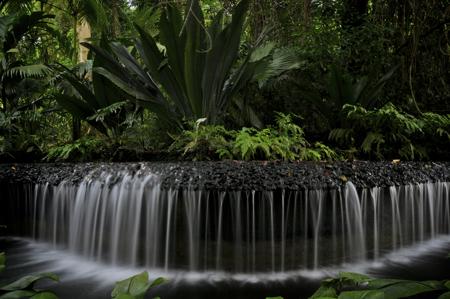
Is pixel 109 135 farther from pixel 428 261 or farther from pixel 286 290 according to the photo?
pixel 428 261

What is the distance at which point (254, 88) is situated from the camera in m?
5.26

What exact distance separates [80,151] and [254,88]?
245 centimetres

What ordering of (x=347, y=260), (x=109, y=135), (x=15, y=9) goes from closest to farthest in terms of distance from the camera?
(x=347, y=260), (x=109, y=135), (x=15, y=9)

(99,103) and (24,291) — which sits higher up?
(99,103)

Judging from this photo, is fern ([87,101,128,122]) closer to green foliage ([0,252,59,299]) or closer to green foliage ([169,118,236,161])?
green foliage ([169,118,236,161])

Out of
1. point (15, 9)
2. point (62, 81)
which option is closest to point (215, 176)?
point (62, 81)

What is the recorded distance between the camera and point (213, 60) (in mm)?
3953

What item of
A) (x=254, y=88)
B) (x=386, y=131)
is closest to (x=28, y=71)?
(x=254, y=88)

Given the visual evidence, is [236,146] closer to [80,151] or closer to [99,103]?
[80,151]

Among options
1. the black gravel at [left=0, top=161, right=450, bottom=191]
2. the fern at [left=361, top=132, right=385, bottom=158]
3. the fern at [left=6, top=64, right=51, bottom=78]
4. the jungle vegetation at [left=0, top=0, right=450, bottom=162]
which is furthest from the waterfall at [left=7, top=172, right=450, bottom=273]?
the fern at [left=6, top=64, right=51, bottom=78]

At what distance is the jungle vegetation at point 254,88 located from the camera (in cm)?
389

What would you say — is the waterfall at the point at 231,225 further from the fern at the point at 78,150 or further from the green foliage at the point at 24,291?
the green foliage at the point at 24,291

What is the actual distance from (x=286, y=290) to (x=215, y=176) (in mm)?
909

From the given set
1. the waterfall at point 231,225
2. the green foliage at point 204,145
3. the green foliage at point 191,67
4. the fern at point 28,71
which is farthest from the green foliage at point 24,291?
the fern at point 28,71
